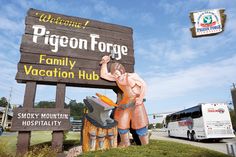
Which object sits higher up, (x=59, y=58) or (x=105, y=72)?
(x=59, y=58)

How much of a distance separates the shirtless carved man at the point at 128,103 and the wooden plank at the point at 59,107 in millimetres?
1948

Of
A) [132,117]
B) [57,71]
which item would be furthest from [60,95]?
[132,117]

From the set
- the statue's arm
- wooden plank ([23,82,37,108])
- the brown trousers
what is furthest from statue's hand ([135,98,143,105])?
wooden plank ([23,82,37,108])

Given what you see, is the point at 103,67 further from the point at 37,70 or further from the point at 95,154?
the point at 95,154

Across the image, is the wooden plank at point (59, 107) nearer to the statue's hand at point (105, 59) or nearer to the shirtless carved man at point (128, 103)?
the shirtless carved man at point (128, 103)

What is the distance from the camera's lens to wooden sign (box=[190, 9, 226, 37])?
8.29 metres

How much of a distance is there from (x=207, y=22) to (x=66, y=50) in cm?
609

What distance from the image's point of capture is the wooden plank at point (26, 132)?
7.66 metres

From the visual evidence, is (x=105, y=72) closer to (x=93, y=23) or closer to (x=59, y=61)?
(x=59, y=61)

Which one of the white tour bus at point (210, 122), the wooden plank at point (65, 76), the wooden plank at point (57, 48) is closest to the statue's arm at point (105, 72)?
the wooden plank at point (65, 76)

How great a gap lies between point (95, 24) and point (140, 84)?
3759 mm

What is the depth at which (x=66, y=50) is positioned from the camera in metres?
9.34

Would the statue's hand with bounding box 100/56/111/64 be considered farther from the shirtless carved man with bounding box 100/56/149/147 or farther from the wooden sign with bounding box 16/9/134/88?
the wooden sign with bounding box 16/9/134/88

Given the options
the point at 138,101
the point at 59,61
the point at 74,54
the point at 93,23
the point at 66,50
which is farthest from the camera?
the point at 93,23
